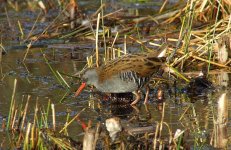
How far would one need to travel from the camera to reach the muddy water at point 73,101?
6840mm

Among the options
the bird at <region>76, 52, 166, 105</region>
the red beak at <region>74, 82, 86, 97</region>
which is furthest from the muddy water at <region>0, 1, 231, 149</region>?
the bird at <region>76, 52, 166, 105</region>

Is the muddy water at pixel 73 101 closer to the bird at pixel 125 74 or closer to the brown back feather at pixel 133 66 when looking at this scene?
the bird at pixel 125 74

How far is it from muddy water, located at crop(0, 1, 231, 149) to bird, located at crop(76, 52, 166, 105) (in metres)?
0.19

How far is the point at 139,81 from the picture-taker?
7520 mm

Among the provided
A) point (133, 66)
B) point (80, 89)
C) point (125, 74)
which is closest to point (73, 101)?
point (80, 89)

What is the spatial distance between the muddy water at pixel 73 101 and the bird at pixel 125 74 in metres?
0.19

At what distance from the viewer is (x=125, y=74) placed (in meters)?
7.56

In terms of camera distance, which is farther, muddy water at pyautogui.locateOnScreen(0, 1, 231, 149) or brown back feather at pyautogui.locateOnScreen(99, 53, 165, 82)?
brown back feather at pyautogui.locateOnScreen(99, 53, 165, 82)

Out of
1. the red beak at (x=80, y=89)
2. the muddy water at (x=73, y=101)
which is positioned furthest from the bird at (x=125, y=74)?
the muddy water at (x=73, y=101)

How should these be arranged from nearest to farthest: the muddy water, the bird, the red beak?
the muddy water < the bird < the red beak

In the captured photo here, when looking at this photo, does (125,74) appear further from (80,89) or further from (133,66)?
(80,89)

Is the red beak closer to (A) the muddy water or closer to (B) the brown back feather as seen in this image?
(A) the muddy water

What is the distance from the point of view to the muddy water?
6840 mm

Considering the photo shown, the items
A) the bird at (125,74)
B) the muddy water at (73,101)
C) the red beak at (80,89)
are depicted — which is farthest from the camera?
the red beak at (80,89)
